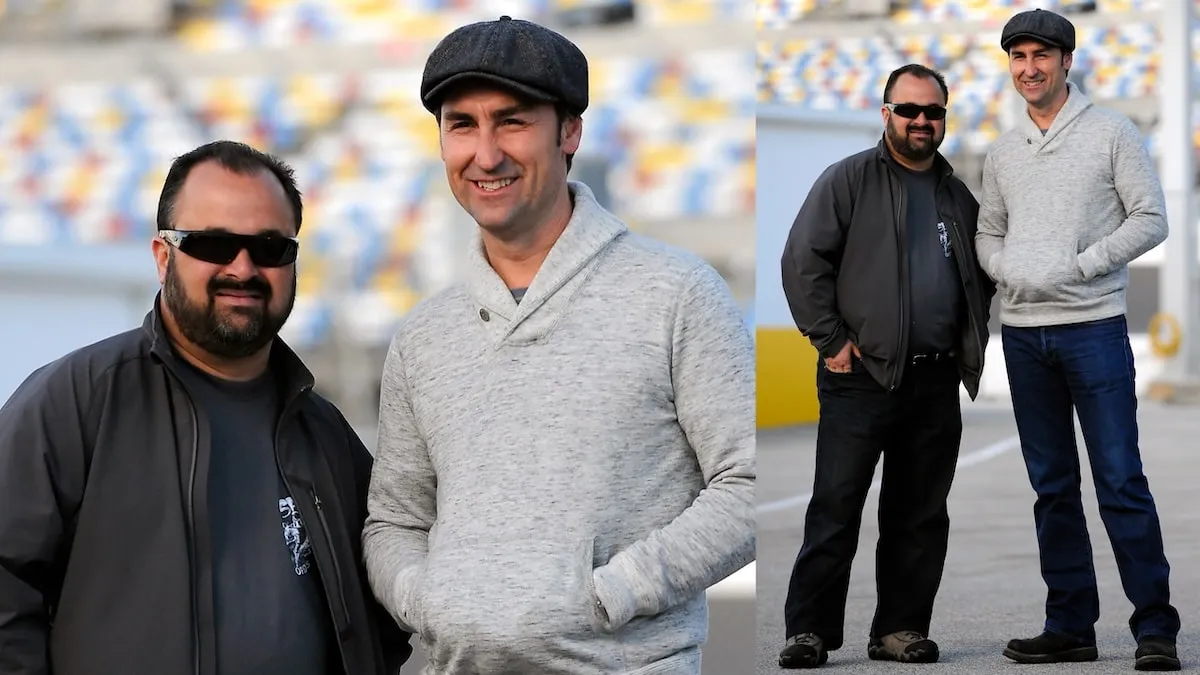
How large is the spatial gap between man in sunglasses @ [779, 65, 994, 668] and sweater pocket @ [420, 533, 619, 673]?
193 centimetres

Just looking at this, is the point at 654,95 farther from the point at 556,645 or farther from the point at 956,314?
the point at 556,645

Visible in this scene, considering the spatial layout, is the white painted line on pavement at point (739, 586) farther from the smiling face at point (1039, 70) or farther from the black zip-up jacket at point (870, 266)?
the smiling face at point (1039, 70)

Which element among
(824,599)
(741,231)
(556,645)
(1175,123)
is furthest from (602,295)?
(1175,123)

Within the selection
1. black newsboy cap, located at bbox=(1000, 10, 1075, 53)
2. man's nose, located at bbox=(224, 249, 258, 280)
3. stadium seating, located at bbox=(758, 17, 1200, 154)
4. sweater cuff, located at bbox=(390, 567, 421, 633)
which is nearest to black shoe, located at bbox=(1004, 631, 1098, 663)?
black newsboy cap, located at bbox=(1000, 10, 1075, 53)

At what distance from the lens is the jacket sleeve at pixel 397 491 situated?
167 centimetres

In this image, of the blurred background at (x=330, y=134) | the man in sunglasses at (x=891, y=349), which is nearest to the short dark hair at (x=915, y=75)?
the man in sunglasses at (x=891, y=349)

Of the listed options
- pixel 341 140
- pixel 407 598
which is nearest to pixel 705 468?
pixel 407 598

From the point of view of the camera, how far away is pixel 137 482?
1.67 meters

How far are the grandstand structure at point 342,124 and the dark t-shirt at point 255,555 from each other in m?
4.65

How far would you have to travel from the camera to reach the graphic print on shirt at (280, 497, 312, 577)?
5.69 feet

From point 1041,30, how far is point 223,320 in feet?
6.86

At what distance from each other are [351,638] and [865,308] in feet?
6.12

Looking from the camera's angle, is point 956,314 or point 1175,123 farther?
point 1175,123

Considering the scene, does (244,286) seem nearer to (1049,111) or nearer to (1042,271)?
(1042,271)
